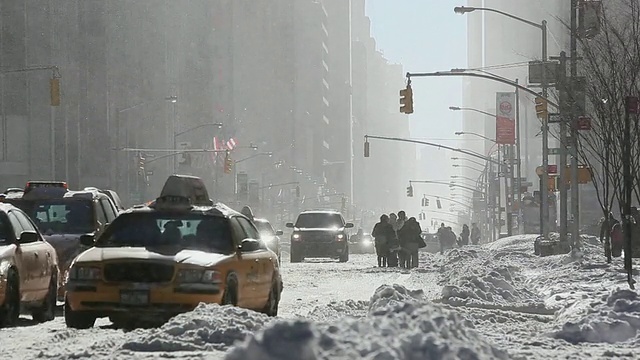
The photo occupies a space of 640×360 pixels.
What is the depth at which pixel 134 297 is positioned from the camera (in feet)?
49.4

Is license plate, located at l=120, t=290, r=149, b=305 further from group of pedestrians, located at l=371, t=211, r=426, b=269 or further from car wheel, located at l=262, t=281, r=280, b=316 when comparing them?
group of pedestrians, located at l=371, t=211, r=426, b=269

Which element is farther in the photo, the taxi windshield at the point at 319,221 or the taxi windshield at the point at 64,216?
the taxi windshield at the point at 319,221

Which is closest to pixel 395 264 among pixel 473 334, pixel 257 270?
pixel 257 270

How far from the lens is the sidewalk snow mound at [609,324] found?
1253 centimetres

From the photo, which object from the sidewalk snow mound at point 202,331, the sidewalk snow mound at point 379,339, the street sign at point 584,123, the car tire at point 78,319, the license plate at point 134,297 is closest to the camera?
the sidewalk snow mound at point 379,339

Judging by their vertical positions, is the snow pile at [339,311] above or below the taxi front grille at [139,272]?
below

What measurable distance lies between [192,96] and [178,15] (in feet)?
35.2

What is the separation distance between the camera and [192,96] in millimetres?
183000

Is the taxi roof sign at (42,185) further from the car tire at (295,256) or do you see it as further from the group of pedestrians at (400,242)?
the car tire at (295,256)

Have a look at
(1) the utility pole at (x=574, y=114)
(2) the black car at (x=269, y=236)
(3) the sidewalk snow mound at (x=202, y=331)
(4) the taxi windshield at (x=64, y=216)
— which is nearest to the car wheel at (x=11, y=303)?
(3) the sidewalk snow mound at (x=202, y=331)

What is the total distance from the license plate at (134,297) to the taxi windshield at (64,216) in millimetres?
Answer: 6121

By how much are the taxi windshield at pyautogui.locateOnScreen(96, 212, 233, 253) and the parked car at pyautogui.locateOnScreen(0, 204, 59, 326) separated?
1078 millimetres

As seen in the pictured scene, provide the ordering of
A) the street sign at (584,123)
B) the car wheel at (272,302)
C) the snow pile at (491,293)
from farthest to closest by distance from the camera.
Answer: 1. the street sign at (584,123)
2. the snow pile at (491,293)
3. the car wheel at (272,302)

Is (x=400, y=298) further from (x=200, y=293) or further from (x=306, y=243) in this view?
(x=306, y=243)
